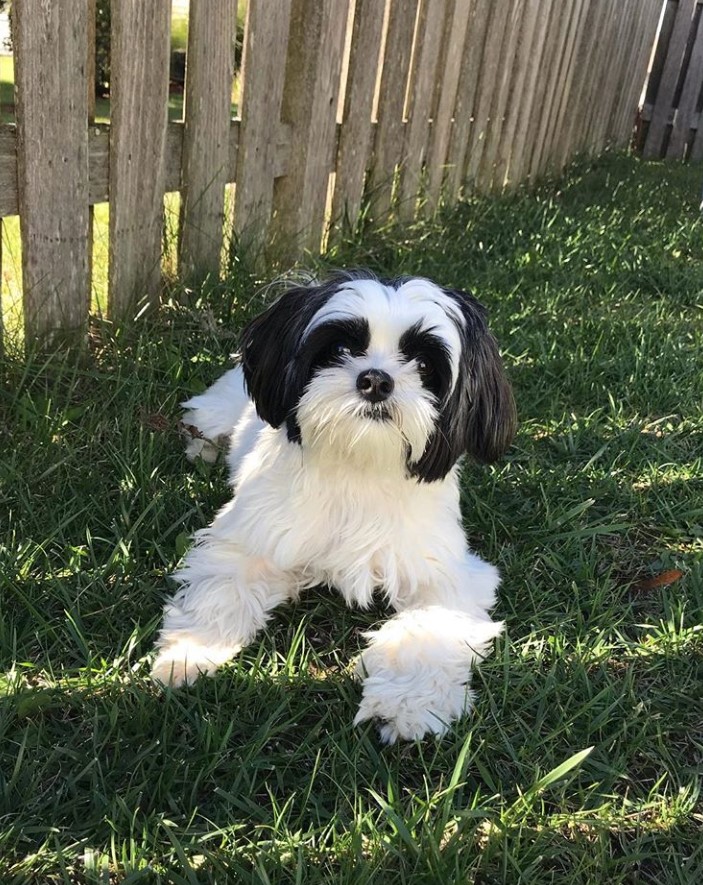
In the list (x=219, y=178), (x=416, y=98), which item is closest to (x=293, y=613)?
(x=219, y=178)

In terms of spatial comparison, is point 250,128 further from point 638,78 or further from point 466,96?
point 638,78

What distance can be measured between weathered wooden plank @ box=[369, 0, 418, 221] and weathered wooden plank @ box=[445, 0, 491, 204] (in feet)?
2.64

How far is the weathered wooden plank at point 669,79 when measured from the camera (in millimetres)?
10242

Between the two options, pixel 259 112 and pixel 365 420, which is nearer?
pixel 365 420

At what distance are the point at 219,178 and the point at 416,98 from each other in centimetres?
187

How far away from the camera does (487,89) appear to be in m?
5.68

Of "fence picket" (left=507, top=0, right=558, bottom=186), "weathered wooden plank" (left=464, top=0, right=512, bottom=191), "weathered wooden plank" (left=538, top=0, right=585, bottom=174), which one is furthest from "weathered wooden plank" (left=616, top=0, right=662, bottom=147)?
"weathered wooden plank" (left=464, top=0, right=512, bottom=191)

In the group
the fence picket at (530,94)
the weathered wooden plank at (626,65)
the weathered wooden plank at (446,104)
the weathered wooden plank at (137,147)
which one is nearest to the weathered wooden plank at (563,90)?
the fence picket at (530,94)

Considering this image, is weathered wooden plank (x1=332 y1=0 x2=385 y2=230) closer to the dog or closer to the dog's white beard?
the dog

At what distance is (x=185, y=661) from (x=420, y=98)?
12.8ft

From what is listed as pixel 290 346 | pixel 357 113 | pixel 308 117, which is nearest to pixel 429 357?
pixel 290 346

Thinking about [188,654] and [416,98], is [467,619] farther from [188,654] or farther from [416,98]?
[416,98]

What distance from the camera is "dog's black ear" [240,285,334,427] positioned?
1.95m

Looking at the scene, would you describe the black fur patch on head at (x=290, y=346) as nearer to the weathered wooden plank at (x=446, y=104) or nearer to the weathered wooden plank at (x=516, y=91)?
the weathered wooden plank at (x=446, y=104)
